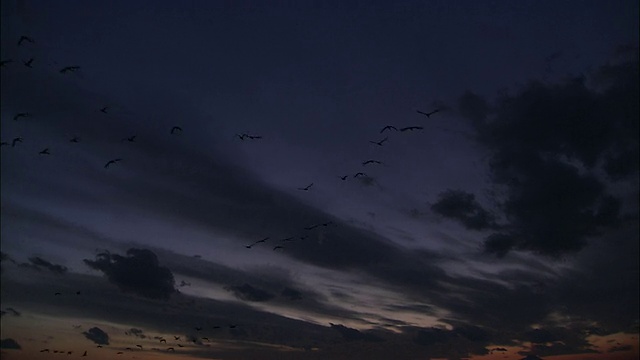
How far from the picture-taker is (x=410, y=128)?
65.2m

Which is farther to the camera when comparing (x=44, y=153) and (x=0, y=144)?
(x=44, y=153)

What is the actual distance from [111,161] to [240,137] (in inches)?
1097

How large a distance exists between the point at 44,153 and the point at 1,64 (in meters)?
19.6

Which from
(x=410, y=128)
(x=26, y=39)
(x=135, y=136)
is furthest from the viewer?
(x=135, y=136)

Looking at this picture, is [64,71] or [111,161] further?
[111,161]

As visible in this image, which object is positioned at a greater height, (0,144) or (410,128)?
(410,128)

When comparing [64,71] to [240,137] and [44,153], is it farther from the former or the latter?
[240,137]

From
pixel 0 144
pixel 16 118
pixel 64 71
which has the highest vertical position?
pixel 64 71

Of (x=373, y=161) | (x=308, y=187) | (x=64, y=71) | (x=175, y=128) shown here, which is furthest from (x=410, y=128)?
(x=64, y=71)

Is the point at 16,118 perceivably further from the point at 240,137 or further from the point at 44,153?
the point at 240,137

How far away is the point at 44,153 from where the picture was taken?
73875mm

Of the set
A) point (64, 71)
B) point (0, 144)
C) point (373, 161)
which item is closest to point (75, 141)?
point (0, 144)

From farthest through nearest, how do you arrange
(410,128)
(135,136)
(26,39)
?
1. (135,136)
2. (410,128)
3. (26,39)

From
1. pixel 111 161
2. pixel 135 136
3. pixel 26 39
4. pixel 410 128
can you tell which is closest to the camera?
pixel 26 39
